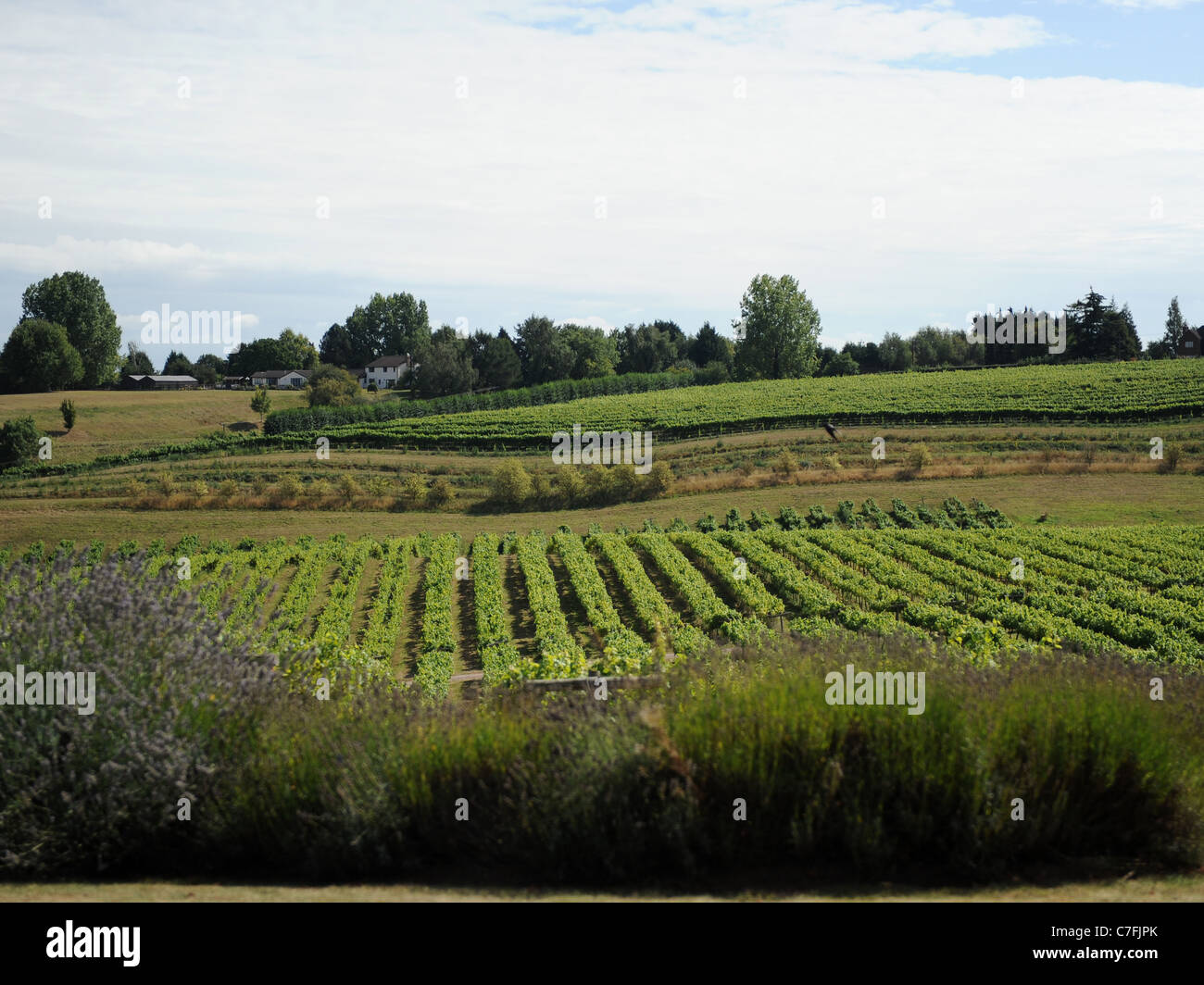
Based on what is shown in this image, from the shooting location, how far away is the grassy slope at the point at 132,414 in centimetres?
6425

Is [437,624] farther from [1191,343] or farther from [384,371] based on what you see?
[1191,343]

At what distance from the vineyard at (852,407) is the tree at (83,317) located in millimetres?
46568

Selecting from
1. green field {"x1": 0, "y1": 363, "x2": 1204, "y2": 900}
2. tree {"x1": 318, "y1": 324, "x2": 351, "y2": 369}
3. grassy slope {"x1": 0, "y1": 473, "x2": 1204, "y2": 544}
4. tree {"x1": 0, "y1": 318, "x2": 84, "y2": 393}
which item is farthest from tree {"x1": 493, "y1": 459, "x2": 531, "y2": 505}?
tree {"x1": 318, "y1": 324, "x2": 351, "y2": 369}

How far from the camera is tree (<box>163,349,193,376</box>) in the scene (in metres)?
115

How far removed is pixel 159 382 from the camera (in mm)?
102125

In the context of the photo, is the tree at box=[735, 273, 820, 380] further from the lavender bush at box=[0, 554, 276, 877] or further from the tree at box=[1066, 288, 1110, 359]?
the lavender bush at box=[0, 554, 276, 877]

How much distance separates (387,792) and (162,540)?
95.9ft

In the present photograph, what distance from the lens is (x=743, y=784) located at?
564cm

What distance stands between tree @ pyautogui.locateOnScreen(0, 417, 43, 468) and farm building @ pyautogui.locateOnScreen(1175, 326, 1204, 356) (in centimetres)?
10439

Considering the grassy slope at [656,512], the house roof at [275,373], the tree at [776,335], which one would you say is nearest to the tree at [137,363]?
the house roof at [275,373]

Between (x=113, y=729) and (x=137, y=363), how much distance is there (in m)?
129

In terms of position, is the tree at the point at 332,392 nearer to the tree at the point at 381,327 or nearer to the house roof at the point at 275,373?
the house roof at the point at 275,373
